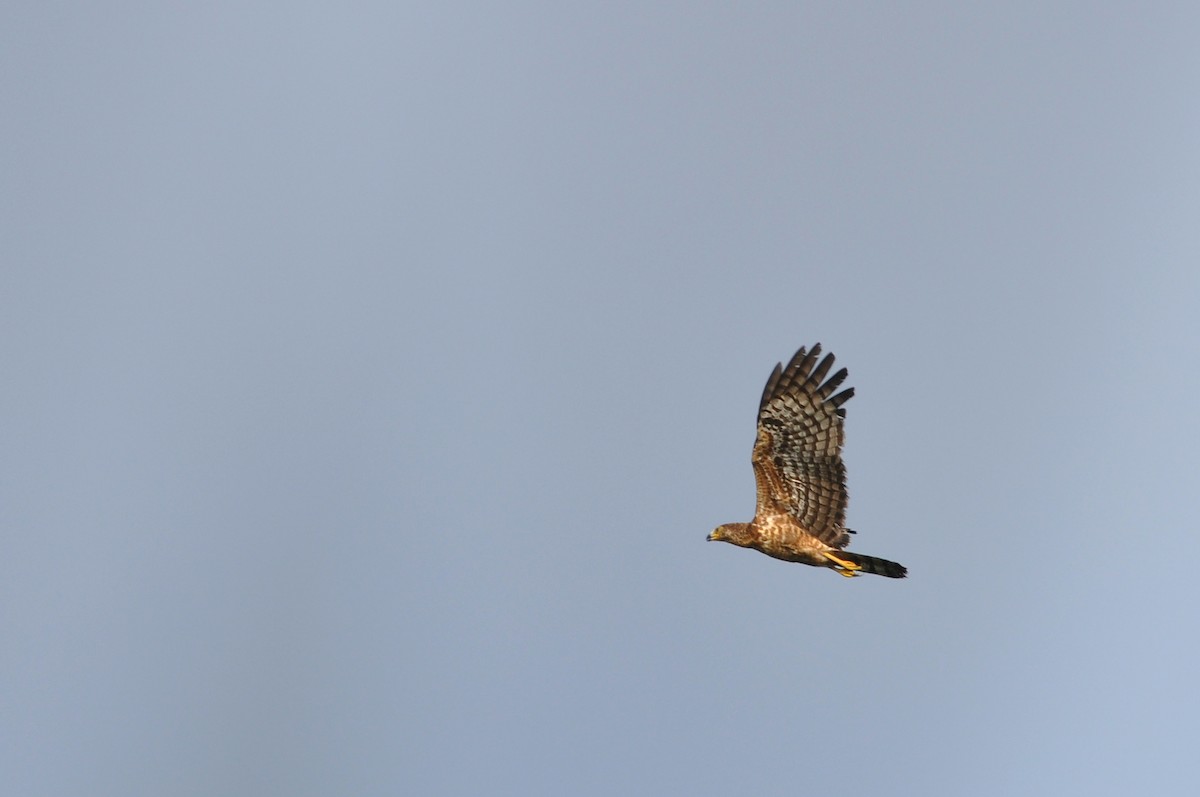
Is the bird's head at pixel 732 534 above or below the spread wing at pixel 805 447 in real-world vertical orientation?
below

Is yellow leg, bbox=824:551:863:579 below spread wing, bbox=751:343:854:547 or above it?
below

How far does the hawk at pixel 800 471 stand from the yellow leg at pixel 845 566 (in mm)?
23

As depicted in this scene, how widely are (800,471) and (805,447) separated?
418mm

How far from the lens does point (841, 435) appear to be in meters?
16.1

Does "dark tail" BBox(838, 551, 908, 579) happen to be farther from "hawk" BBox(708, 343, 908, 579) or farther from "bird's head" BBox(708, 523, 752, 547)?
"bird's head" BBox(708, 523, 752, 547)

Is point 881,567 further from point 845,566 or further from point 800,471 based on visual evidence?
point 800,471

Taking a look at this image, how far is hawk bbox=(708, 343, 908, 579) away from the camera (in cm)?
1597

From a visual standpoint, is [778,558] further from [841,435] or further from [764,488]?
[841,435]

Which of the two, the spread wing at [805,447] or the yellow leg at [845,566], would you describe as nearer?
the yellow leg at [845,566]

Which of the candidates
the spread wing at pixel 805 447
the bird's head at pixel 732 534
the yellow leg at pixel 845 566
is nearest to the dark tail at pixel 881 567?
the yellow leg at pixel 845 566

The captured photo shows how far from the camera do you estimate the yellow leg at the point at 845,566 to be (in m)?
15.5

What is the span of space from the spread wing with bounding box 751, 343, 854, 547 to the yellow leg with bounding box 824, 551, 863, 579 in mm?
369

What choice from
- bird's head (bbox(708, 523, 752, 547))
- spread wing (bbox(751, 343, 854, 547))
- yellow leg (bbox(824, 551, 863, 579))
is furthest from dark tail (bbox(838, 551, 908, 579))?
bird's head (bbox(708, 523, 752, 547))

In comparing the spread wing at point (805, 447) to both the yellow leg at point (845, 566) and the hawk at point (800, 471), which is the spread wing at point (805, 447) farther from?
the yellow leg at point (845, 566)
